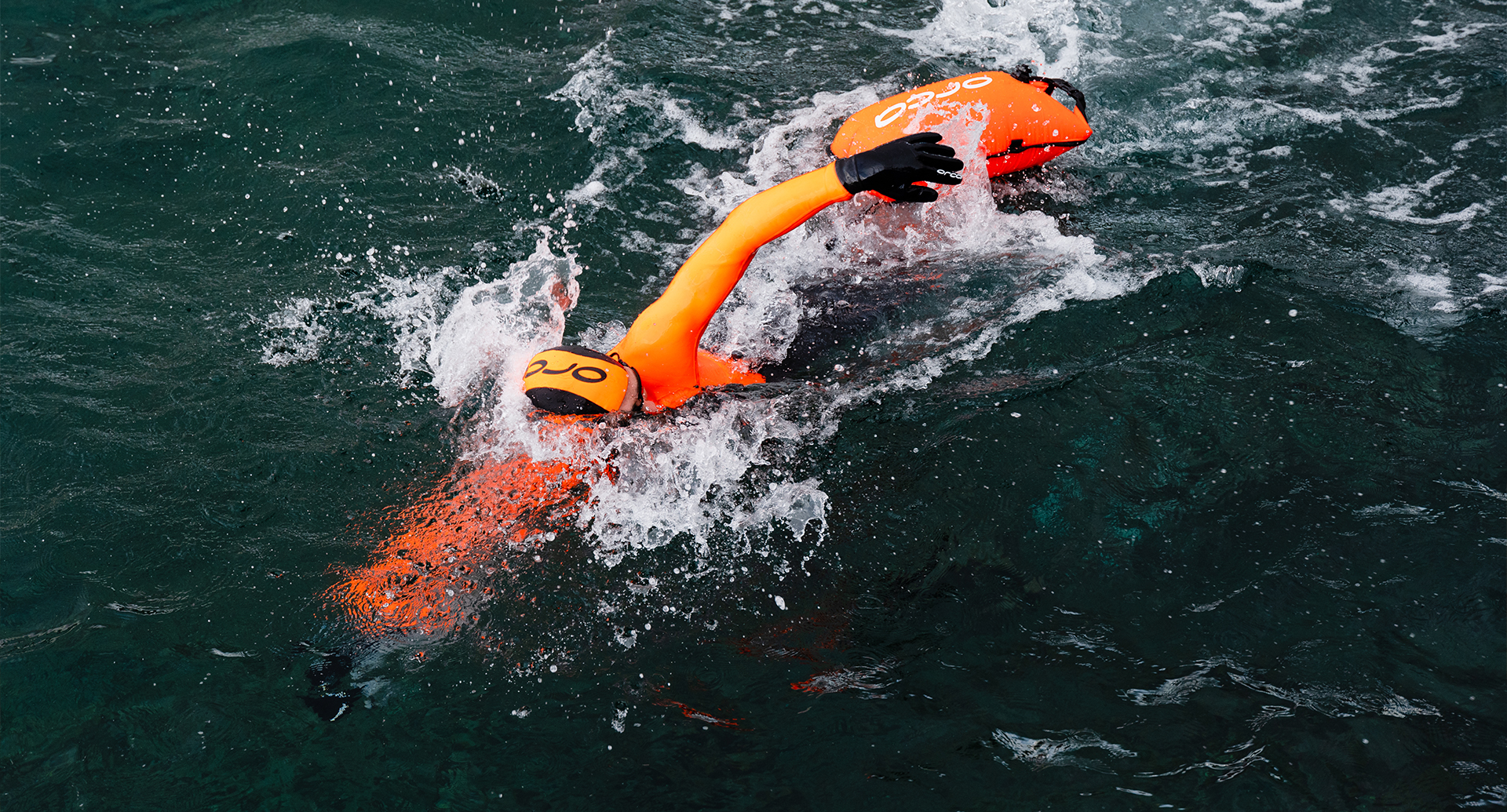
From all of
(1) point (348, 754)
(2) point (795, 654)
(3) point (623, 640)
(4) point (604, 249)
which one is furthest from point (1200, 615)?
(4) point (604, 249)

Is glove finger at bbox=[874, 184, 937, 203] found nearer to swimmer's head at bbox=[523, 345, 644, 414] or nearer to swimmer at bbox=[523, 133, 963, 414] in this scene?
swimmer at bbox=[523, 133, 963, 414]

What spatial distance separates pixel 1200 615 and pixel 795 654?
1750mm

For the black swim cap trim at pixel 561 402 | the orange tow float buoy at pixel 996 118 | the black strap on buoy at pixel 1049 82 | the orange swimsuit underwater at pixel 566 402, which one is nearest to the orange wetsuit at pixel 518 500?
the orange swimsuit underwater at pixel 566 402

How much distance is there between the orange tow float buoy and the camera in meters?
5.71

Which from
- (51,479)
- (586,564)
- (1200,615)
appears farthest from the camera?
(51,479)

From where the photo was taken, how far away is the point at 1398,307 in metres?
5.33

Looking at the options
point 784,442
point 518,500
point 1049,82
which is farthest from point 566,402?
point 1049,82

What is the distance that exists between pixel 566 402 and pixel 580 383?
11cm

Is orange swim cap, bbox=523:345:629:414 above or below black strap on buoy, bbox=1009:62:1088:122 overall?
below

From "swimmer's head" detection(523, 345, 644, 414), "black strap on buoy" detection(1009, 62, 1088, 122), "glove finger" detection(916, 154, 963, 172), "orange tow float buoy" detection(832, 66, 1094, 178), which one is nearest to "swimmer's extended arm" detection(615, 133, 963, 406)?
"glove finger" detection(916, 154, 963, 172)

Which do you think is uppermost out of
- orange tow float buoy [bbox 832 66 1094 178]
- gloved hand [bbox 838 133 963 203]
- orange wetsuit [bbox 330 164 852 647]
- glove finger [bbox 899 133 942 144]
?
glove finger [bbox 899 133 942 144]

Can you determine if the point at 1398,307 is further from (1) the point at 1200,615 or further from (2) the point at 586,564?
(2) the point at 586,564

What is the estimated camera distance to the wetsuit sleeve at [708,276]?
4.37 metres

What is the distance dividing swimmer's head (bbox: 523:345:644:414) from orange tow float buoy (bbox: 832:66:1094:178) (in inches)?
92.5
